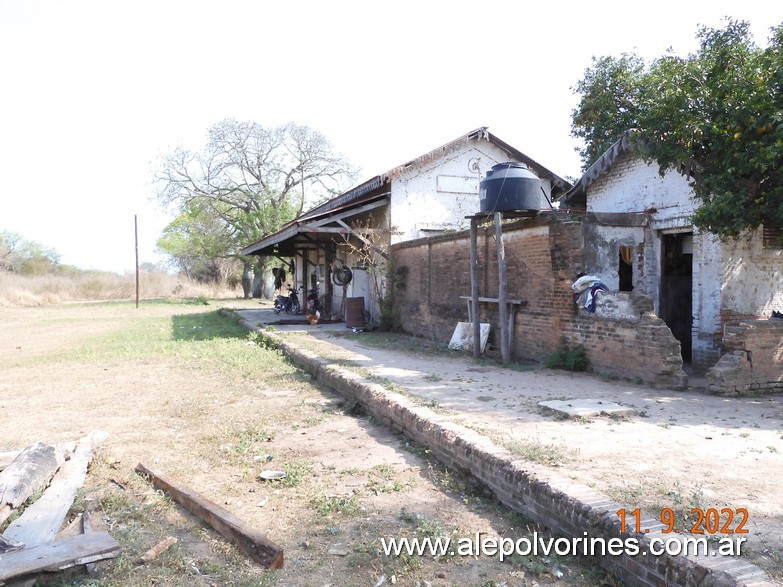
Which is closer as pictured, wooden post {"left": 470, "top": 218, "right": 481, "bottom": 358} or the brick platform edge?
the brick platform edge

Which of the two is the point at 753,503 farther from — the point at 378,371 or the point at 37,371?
the point at 37,371

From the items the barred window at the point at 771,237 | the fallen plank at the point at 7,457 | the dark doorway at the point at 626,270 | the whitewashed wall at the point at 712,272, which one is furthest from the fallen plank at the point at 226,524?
the barred window at the point at 771,237

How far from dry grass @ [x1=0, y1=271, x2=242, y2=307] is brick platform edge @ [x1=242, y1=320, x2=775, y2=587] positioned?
33.4 metres

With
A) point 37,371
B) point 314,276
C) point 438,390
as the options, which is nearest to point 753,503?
point 438,390

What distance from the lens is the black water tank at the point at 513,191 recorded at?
832 centimetres

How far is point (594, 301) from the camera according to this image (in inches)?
295

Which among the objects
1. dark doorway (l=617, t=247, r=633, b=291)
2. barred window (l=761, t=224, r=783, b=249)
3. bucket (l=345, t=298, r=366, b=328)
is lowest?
bucket (l=345, t=298, r=366, b=328)

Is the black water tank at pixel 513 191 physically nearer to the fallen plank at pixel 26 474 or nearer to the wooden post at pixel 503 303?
the wooden post at pixel 503 303

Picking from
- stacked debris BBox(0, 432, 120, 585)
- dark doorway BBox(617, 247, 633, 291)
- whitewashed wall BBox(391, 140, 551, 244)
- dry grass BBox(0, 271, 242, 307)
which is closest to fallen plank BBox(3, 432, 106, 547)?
stacked debris BBox(0, 432, 120, 585)

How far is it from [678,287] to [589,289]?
3.20m

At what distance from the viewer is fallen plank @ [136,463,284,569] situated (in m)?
3.02

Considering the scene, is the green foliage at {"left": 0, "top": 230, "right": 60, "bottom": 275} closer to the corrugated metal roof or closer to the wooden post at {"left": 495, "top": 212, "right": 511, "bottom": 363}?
the corrugated metal roof

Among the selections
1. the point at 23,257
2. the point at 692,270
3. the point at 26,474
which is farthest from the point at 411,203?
the point at 23,257

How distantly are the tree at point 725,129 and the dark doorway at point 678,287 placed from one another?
5.94 feet
